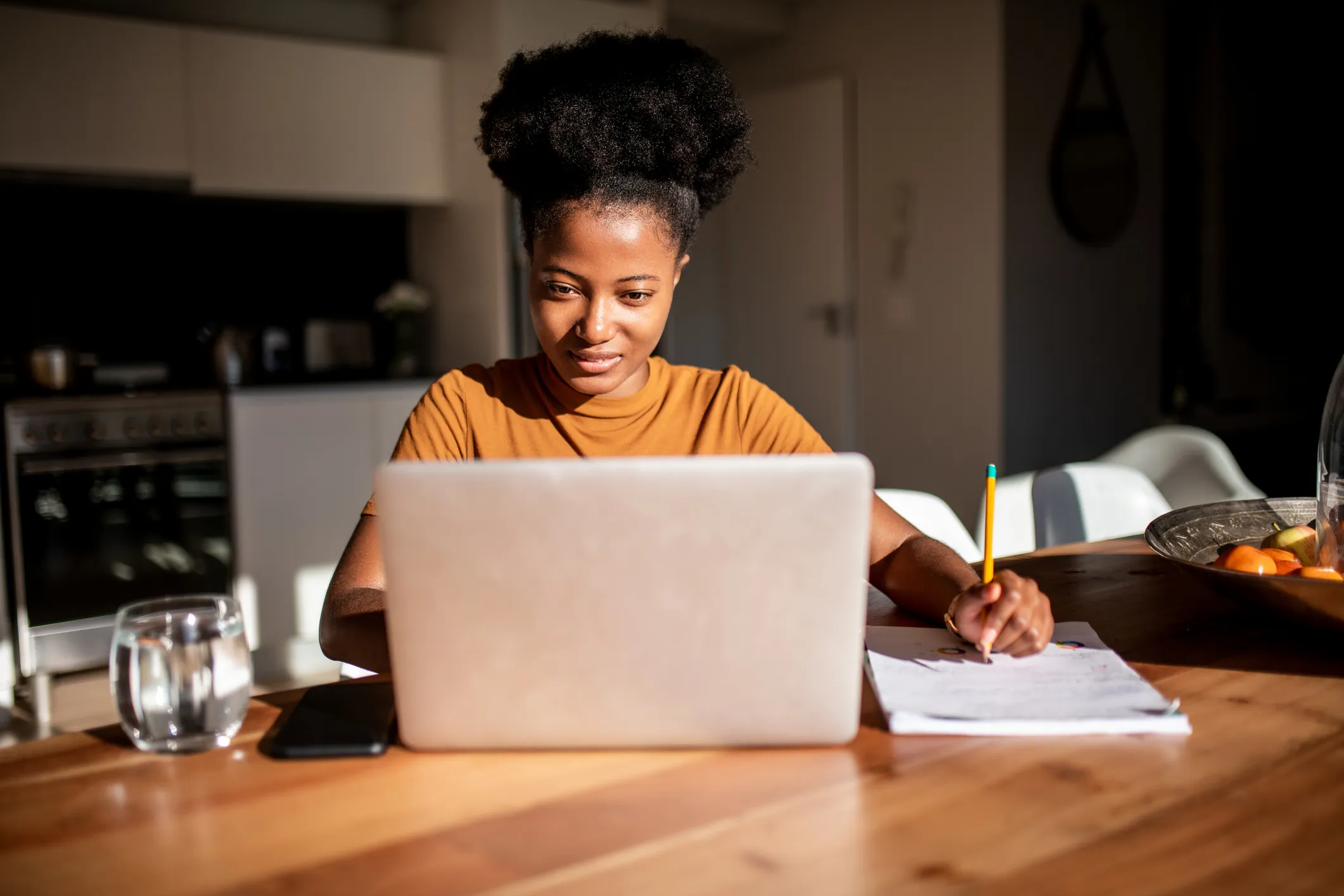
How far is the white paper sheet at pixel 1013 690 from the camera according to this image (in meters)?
0.77

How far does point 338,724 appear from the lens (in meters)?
0.79

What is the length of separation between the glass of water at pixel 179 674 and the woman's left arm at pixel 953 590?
59 cm

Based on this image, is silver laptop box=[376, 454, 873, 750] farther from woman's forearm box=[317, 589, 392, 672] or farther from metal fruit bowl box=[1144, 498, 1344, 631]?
metal fruit bowl box=[1144, 498, 1344, 631]

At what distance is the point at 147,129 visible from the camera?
3195 mm

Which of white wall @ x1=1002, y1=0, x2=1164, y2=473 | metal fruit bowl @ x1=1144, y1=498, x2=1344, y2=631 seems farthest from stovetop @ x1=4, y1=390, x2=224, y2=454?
metal fruit bowl @ x1=1144, y1=498, x2=1344, y2=631

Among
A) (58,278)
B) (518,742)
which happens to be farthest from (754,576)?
(58,278)

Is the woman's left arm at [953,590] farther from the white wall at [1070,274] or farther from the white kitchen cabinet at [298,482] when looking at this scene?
the white wall at [1070,274]

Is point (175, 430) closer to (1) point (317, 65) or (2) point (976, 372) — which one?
(1) point (317, 65)

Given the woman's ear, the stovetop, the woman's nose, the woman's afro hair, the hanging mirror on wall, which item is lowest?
the stovetop

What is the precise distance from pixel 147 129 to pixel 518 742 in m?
3.07

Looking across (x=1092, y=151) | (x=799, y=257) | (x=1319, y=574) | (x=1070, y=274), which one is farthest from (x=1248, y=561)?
(x=799, y=257)

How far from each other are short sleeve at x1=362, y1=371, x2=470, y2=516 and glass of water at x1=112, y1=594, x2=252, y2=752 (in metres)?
0.47

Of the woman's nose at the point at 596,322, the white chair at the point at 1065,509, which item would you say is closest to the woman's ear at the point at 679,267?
the woman's nose at the point at 596,322

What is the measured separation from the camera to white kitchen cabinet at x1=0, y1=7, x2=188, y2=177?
2996 millimetres
